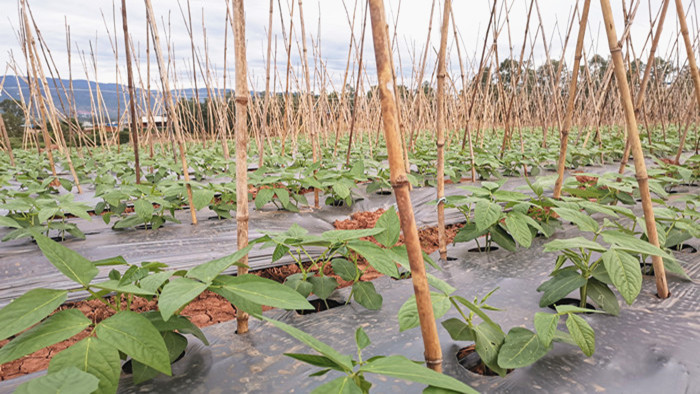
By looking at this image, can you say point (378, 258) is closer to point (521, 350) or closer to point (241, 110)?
point (521, 350)

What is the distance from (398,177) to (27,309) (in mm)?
581

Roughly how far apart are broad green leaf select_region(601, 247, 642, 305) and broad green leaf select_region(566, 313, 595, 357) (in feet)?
0.43

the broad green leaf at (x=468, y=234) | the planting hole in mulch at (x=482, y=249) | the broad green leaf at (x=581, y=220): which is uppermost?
the broad green leaf at (x=581, y=220)

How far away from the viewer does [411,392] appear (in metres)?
0.68

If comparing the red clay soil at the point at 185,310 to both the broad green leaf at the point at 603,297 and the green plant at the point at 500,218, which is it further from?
the broad green leaf at the point at 603,297

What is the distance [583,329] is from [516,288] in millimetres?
414

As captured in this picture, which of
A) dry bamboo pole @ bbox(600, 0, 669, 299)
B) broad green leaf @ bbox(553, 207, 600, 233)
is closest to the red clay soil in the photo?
broad green leaf @ bbox(553, 207, 600, 233)

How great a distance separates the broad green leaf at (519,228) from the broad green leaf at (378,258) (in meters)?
0.56

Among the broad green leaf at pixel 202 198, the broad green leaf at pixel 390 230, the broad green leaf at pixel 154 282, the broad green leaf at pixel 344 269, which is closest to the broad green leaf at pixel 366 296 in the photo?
the broad green leaf at pixel 344 269

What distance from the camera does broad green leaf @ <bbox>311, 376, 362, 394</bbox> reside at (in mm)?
423

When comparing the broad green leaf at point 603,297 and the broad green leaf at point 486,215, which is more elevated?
the broad green leaf at point 486,215

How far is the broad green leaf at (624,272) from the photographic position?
76 cm

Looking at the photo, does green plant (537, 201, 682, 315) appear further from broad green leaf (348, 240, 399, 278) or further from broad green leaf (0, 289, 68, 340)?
broad green leaf (0, 289, 68, 340)

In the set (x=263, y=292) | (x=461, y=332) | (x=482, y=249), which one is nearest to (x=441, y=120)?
(x=482, y=249)
